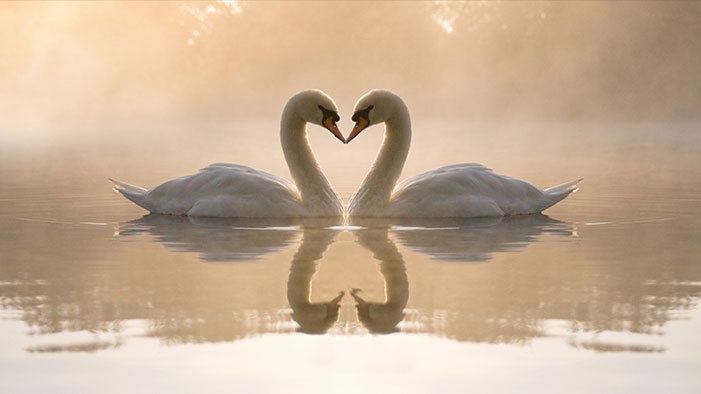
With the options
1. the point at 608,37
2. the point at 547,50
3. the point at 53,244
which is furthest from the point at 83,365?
the point at 547,50

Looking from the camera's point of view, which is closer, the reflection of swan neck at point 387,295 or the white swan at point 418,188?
the reflection of swan neck at point 387,295

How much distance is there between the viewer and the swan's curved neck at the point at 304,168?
11.3 m

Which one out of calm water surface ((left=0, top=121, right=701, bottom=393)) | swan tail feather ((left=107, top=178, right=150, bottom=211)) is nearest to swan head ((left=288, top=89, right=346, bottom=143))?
calm water surface ((left=0, top=121, right=701, bottom=393))

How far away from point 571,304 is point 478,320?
803 mm

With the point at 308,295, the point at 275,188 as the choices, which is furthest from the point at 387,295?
the point at 275,188

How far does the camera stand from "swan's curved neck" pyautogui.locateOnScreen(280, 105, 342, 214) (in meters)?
11.3

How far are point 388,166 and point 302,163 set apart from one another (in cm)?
90

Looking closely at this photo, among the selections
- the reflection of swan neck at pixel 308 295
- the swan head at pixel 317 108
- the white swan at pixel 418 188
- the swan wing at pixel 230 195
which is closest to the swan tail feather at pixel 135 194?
the swan wing at pixel 230 195

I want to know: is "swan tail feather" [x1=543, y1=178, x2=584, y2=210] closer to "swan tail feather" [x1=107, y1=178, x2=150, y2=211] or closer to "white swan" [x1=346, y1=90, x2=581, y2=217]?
"white swan" [x1=346, y1=90, x2=581, y2=217]

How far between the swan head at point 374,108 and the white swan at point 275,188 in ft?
0.84

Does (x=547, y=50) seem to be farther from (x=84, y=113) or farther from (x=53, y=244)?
(x=53, y=244)

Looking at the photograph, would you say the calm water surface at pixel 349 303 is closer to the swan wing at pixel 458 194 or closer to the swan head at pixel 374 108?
the swan wing at pixel 458 194

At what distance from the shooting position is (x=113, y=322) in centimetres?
634

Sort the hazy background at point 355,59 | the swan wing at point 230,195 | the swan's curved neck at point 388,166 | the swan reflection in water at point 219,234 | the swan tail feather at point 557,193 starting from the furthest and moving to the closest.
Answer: the hazy background at point 355,59 < the swan tail feather at point 557,193 < the swan's curved neck at point 388,166 < the swan wing at point 230,195 < the swan reflection in water at point 219,234
